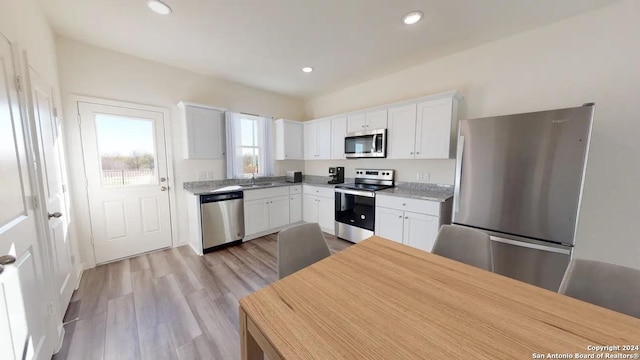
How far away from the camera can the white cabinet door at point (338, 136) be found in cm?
374

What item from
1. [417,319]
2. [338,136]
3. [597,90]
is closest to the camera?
[417,319]

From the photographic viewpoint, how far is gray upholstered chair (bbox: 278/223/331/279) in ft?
4.58

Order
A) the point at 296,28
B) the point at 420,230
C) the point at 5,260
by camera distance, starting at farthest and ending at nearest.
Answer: the point at 420,230 < the point at 296,28 < the point at 5,260

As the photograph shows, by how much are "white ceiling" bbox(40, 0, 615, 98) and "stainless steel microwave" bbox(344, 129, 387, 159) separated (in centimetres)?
95

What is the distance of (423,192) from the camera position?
2959mm

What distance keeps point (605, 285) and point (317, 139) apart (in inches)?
147

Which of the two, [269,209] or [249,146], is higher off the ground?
[249,146]

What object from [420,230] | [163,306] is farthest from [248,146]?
[420,230]

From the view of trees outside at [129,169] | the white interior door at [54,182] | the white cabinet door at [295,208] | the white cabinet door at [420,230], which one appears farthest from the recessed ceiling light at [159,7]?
the white cabinet door at [420,230]

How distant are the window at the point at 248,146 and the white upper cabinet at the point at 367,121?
5.25ft

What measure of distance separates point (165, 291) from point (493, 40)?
449 centimetres

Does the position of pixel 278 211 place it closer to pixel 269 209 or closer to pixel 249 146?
pixel 269 209

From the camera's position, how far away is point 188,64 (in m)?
3.02

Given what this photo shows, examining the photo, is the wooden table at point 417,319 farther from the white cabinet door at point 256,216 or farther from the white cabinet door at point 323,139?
the white cabinet door at point 323,139
